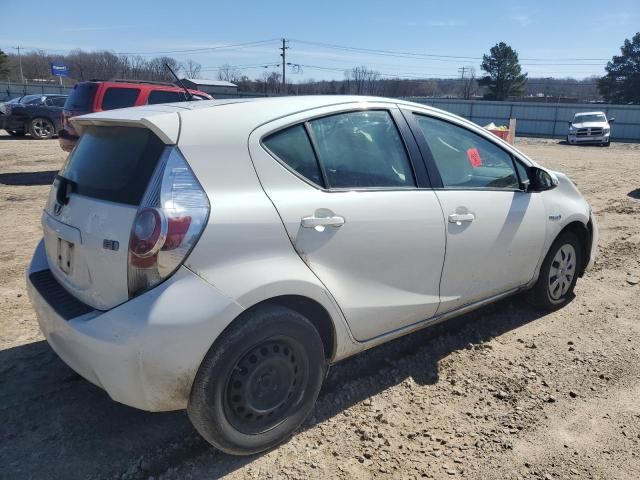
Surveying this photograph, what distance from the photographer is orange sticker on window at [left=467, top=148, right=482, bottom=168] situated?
11.2ft

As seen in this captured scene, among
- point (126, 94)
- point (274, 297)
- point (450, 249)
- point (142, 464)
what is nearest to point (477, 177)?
point (450, 249)

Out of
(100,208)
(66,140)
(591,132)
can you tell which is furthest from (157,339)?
(591,132)

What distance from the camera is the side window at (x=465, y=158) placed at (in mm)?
3168

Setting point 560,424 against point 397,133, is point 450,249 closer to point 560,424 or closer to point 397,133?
point 397,133

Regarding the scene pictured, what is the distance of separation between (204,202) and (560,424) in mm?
2333

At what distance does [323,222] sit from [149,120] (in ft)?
3.10

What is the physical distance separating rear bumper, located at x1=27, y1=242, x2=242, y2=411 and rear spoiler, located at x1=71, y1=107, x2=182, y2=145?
2.09 feet

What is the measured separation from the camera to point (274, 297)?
2293 mm

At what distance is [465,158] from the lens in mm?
3395

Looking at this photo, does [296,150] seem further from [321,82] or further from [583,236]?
[321,82]

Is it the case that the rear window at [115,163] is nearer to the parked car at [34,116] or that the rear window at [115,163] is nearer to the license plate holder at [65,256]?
the license plate holder at [65,256]

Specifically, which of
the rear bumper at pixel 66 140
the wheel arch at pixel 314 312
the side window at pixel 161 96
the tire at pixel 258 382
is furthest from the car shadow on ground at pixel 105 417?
the side window at pixel 161 96

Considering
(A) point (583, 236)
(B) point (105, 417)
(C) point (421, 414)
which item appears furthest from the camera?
(A) point (583, 236)

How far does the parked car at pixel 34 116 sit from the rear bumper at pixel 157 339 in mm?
17772
